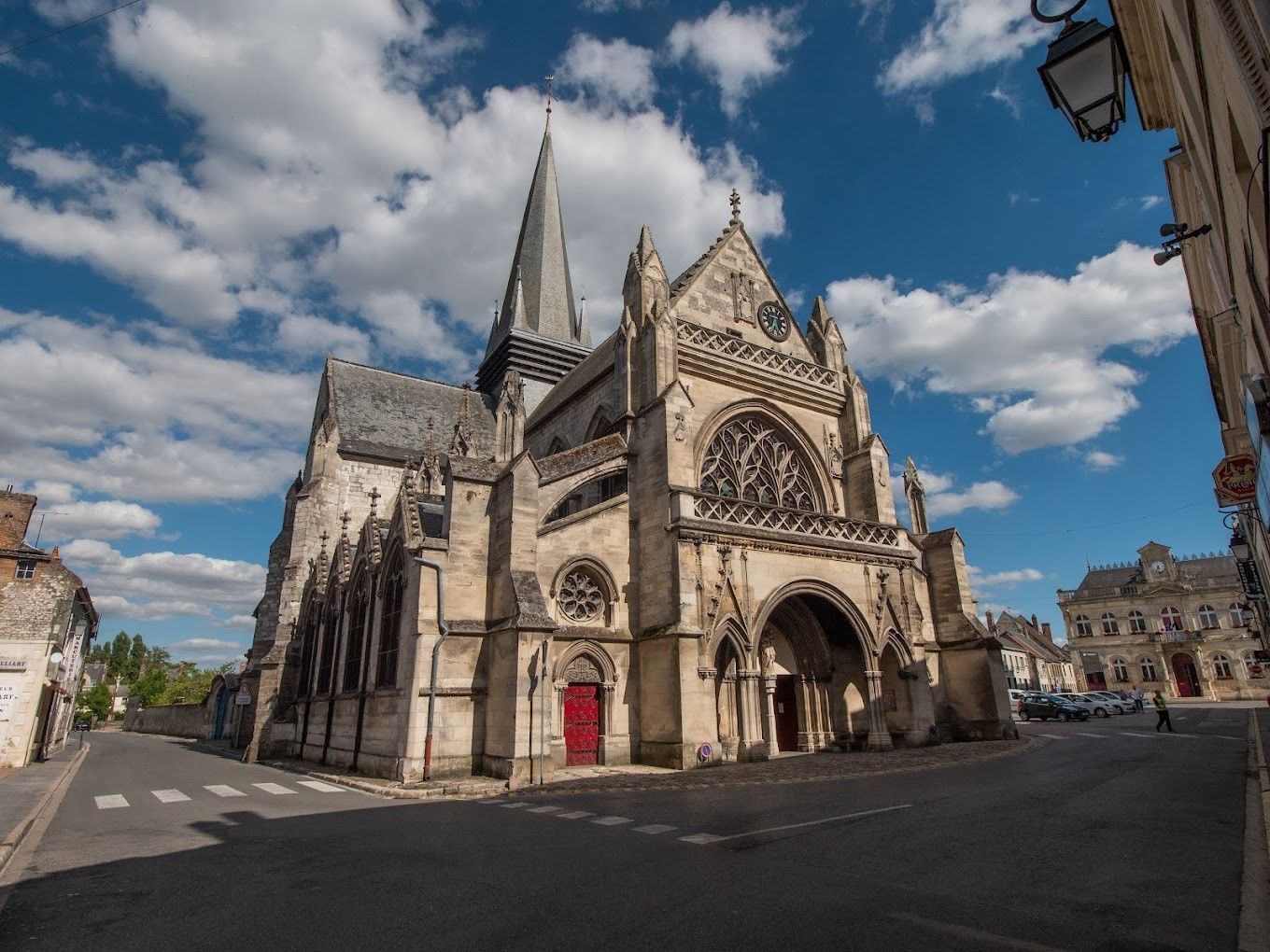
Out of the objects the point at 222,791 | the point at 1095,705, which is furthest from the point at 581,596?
the point at 1095,705

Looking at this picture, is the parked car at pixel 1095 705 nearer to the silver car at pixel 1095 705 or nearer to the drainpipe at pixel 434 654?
the silver car at pixel 1095 705

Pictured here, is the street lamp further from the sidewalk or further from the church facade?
the church facade

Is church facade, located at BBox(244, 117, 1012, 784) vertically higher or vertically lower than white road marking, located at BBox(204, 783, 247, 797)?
higher

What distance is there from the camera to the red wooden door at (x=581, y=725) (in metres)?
15.4

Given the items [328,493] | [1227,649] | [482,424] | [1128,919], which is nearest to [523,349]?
[482,424]

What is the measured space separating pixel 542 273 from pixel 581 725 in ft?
94.8

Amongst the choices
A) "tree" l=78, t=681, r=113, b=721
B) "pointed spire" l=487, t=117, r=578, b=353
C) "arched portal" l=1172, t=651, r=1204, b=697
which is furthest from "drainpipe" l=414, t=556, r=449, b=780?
"tree" l=78, t=681, r=113, b=721

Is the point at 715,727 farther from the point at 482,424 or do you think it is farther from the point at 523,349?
the point at 523,349

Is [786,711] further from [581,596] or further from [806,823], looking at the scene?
[806,823]

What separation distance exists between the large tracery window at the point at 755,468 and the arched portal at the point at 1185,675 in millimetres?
46019

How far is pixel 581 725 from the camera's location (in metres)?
15.6

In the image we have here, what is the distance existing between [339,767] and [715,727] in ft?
31.8

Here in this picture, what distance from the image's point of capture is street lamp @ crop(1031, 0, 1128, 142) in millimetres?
4129

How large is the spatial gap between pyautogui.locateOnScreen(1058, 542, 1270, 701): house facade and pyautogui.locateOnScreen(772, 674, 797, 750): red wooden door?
139 ft
